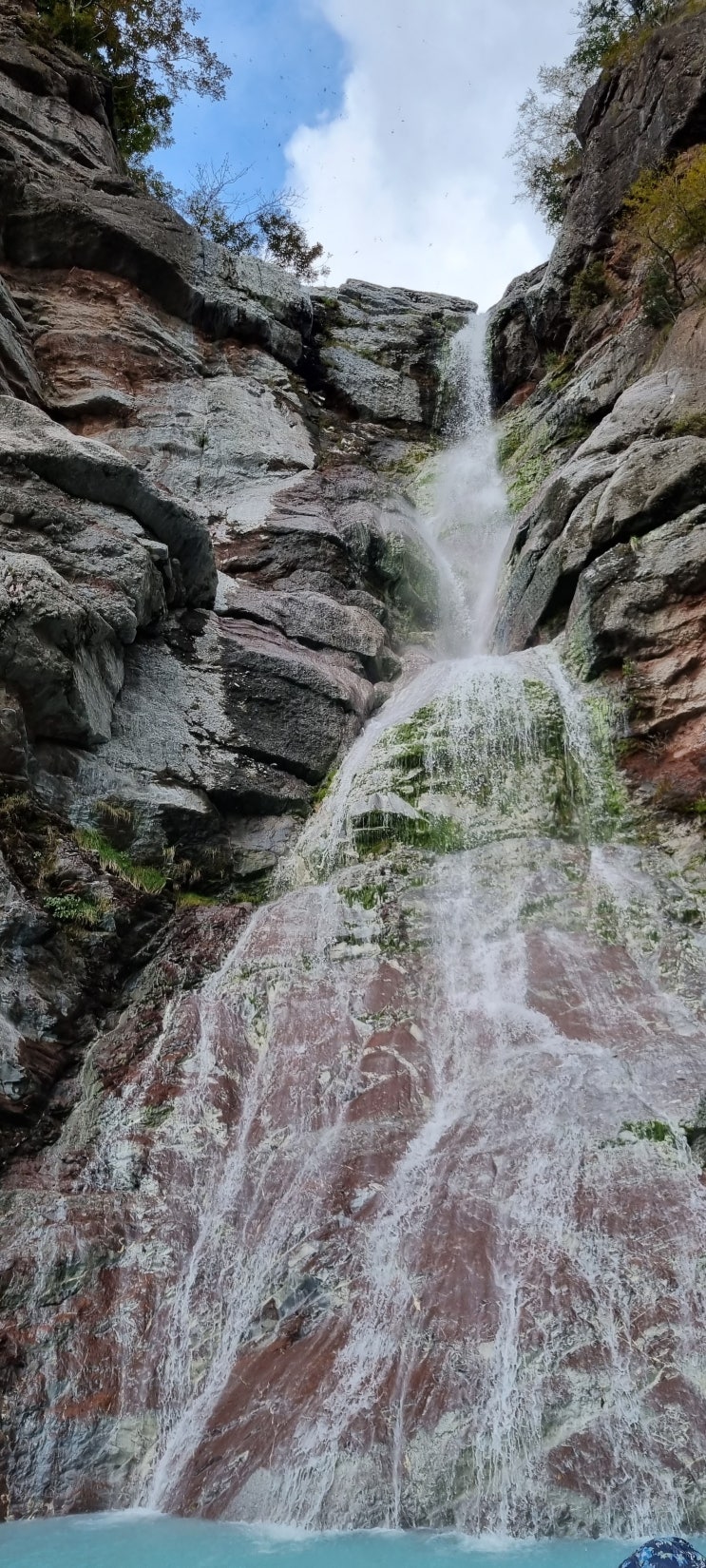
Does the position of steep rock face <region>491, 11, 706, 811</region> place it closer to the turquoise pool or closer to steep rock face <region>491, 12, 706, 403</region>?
steep rock face <region>491, 12, 706, 403</region>

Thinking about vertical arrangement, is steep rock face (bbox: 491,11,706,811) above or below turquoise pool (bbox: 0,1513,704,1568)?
above

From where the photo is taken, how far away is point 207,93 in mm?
27109

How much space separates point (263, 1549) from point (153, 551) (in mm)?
10240

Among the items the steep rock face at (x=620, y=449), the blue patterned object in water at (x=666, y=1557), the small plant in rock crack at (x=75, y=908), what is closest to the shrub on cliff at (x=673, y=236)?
the steep rock face at (x=620, y=449)

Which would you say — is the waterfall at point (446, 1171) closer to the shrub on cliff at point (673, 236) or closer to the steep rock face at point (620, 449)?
the steep rock face at point (620, 449)

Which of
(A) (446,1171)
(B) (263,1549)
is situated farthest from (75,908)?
(B) (263,1549)

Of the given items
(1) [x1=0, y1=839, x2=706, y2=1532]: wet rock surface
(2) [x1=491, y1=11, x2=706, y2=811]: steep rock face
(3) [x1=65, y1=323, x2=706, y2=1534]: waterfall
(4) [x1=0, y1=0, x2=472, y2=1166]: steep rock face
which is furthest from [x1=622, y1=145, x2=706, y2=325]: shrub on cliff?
(1) [x1=0, y1=839, x2=706, y2=1532]: wet rock surface

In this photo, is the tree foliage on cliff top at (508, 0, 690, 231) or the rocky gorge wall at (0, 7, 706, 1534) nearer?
the rocky gorge wall at (0, 7, 706, 1534)

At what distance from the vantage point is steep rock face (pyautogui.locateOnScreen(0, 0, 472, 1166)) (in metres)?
9.58

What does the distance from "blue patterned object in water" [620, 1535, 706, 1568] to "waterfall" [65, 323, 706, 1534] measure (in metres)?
1.93

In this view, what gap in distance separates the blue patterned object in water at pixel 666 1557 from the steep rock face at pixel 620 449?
8.27 meters

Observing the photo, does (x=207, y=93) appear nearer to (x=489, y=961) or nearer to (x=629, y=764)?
(x=629, y=764)

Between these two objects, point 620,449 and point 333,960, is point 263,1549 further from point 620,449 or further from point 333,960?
point 620,449

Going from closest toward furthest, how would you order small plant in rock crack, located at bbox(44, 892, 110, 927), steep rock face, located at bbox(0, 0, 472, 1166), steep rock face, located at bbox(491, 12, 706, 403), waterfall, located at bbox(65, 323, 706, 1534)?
waterfall, located at bbox(65, 323, 706, 1534), small plant in rock crack, located at bbox(44, 892, 110, 927), steep rock face, located at bbox(0, 0, 472, 1166), steep rock face, located at bbox(491, 12, 706, 403)
